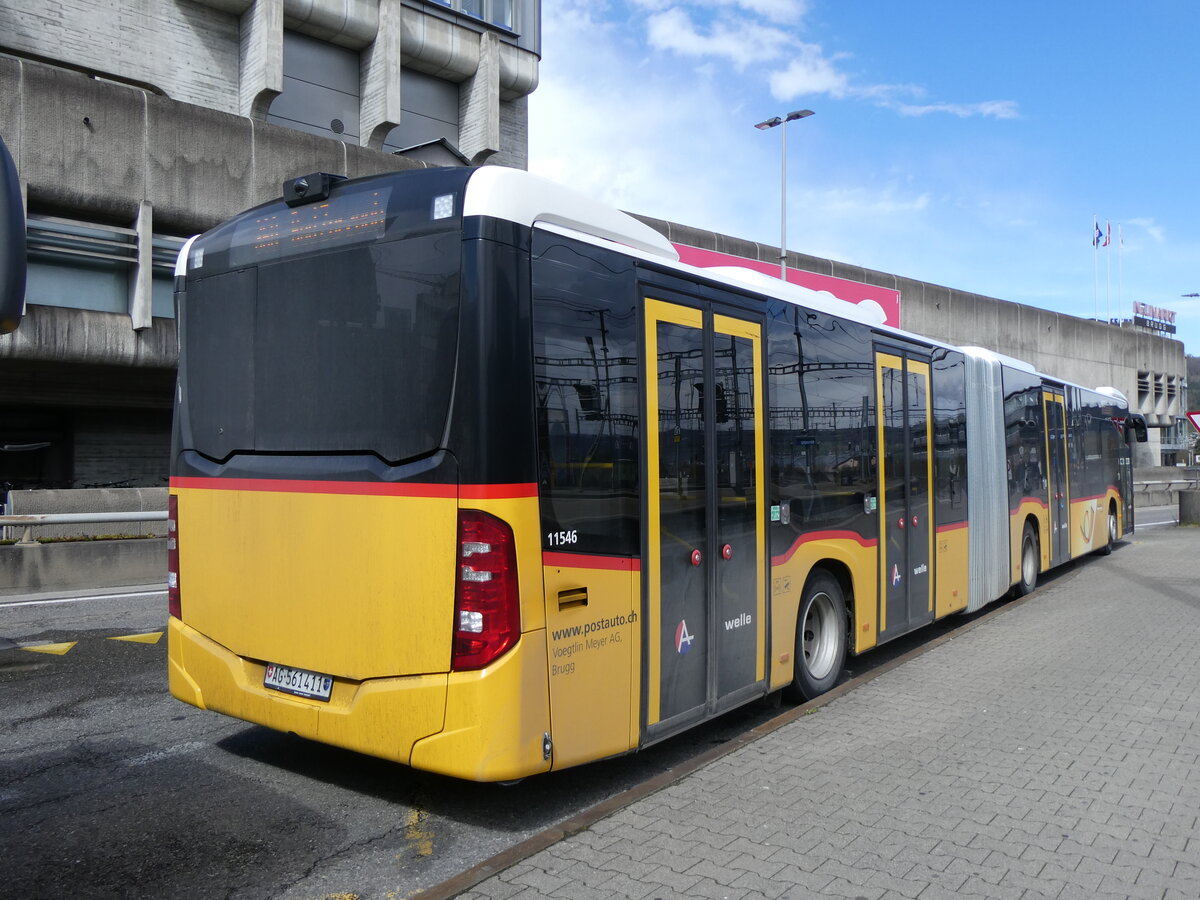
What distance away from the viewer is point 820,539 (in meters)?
7.05

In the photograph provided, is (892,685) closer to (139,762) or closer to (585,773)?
(585,773)

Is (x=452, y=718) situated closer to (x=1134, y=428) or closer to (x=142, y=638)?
(x=142, y=638)

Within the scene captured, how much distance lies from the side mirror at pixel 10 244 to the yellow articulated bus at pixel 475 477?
71.4 inches

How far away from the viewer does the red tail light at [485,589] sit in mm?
4227

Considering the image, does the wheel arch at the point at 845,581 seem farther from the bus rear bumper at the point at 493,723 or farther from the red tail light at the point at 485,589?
the red tail light at the point at 485,589

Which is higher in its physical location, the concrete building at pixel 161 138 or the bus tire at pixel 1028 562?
the concrete building at pixel 161 138

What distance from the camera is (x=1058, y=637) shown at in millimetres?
9484

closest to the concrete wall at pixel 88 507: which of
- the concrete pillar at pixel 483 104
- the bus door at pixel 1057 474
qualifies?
the bus door at pixel 1057 474

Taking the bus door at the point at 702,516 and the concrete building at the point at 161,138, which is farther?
the concrete building at the point at 161,138

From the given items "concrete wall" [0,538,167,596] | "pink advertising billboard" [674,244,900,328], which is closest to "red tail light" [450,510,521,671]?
"concrete wall" [0,538,167,596]

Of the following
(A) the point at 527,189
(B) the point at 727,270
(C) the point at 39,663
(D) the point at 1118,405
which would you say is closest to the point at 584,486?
(A) the point at 527,189

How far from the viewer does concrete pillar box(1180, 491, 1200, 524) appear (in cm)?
2452

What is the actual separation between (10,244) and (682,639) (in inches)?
148

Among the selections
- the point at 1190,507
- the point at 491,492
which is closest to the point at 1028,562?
the point at 491,492
